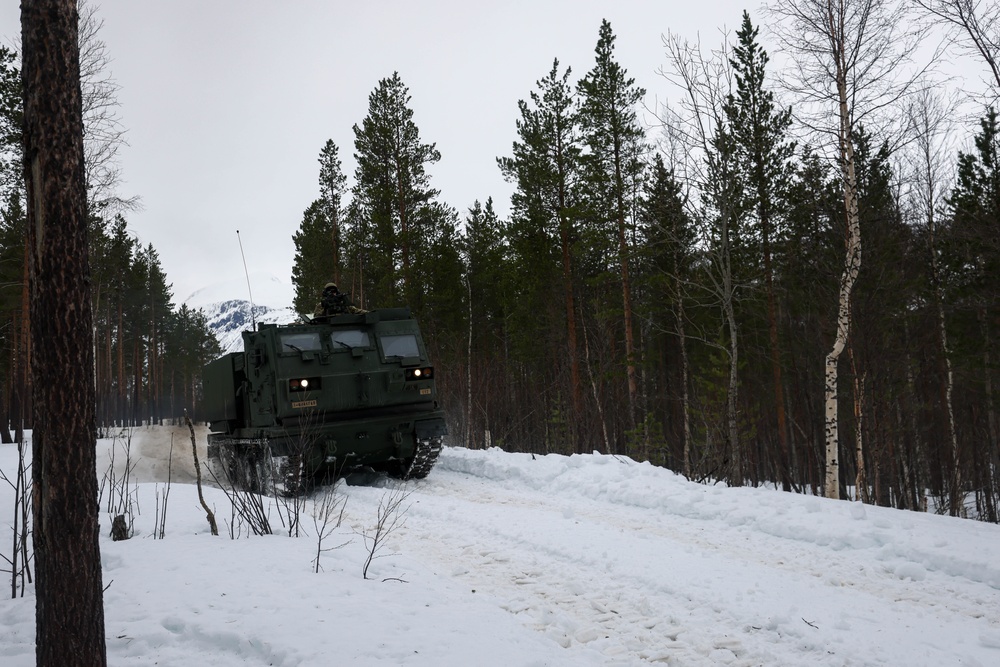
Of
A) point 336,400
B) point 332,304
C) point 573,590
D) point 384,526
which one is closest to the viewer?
point 573,590

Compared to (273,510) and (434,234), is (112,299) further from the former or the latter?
(273,510)

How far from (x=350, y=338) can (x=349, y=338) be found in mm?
17

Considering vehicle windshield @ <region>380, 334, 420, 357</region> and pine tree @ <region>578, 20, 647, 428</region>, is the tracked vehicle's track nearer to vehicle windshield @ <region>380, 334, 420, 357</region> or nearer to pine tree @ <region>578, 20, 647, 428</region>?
vehicle windshield @ <region>380, 334, 420, 357</region>

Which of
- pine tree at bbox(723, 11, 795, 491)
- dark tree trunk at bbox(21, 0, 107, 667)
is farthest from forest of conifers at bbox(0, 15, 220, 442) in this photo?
pine tree at bbox(723, 11, 795, 491)

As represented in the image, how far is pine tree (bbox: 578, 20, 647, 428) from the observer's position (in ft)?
60.8

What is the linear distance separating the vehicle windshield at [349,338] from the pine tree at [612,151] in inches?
354

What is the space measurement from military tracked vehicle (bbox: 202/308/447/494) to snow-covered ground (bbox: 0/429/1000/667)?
243cm

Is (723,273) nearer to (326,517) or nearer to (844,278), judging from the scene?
(844,278)

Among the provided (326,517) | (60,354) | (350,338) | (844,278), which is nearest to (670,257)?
(844,278)

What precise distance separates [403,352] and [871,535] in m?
7.55

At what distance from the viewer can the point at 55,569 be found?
9.74ft

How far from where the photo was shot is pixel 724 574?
17.2 ft

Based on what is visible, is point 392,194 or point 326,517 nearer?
point 326,517

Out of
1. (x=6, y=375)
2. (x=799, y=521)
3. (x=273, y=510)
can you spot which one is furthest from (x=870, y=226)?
(x=6, y=375)
